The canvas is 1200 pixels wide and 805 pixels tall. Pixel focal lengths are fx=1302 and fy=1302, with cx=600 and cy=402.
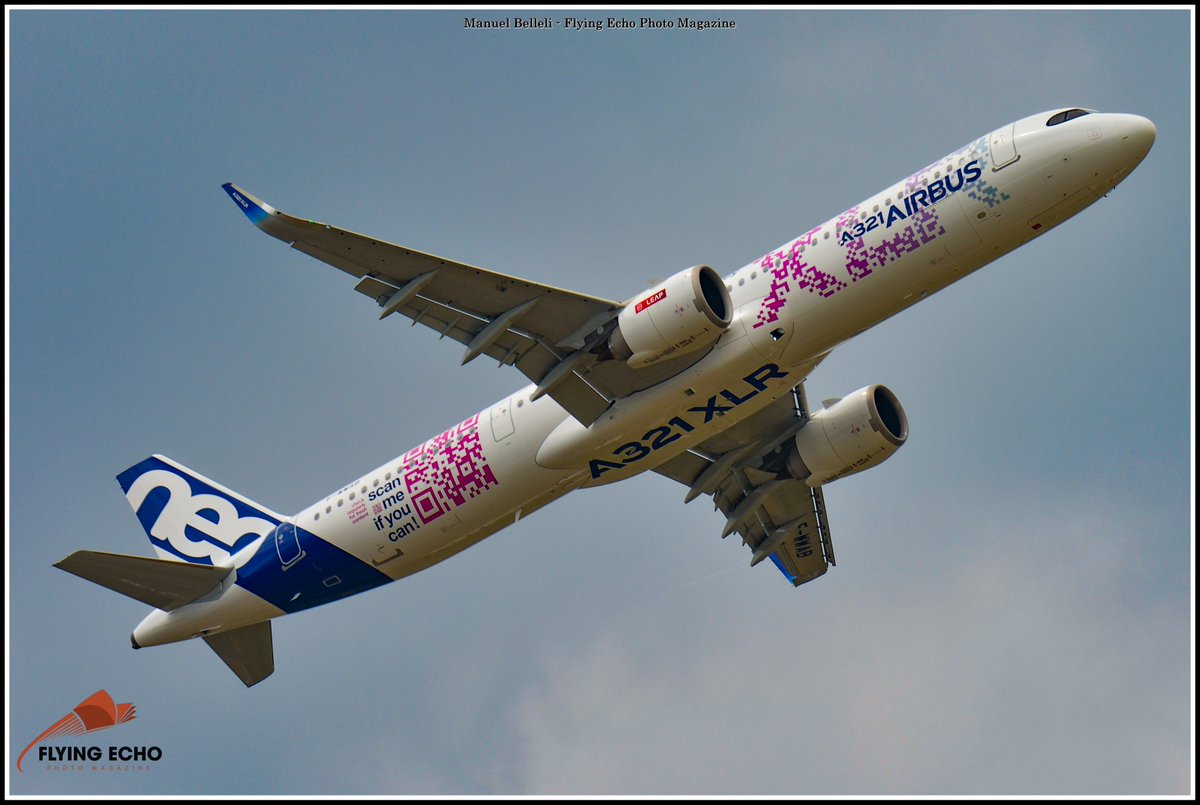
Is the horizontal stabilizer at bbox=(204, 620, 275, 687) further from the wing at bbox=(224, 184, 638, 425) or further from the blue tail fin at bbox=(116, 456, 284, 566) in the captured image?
the wing at bbox=(224, 184, 638, 425)

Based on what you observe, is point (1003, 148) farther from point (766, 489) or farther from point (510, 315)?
point (766, 489)

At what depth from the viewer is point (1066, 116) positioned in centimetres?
2923

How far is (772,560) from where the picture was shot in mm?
41875

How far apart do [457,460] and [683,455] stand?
7537 millimetres

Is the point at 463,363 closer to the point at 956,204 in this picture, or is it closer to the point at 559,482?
the point at 559,482

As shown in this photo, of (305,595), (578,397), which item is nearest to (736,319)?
(578,397)

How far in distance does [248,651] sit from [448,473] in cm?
962

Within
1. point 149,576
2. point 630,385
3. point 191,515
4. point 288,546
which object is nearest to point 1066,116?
point 630,385

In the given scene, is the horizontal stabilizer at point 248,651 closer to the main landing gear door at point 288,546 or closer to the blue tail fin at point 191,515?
the blue tail fin at point 191,515

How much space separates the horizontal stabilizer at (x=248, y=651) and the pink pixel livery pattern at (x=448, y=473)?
7519 mm

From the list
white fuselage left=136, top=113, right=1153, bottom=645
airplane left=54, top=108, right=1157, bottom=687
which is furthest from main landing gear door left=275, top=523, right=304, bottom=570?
white fuselage left=136, top=113, right=1153, bottom=645

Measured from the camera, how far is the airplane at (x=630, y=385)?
96.3ft

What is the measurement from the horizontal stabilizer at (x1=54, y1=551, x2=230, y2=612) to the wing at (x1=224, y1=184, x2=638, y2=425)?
10662 mm

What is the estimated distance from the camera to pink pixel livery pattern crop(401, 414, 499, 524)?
3372 cm
